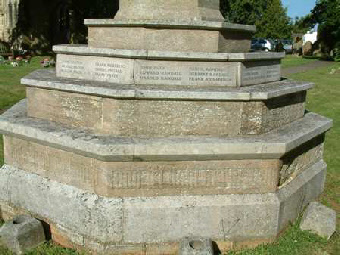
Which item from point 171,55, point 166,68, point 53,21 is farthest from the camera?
point 53,21

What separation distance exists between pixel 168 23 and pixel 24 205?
9.04 ft

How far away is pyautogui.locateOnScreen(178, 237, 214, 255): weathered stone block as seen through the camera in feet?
12.4

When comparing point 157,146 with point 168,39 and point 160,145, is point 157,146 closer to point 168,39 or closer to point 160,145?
point 160,145

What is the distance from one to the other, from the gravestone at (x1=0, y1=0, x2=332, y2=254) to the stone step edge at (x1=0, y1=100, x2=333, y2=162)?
11 millimetres

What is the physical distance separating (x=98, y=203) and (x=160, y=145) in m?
0.88

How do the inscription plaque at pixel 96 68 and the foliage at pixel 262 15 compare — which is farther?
the foliage at pixel 262 15

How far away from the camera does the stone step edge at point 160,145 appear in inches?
156

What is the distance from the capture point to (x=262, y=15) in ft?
145

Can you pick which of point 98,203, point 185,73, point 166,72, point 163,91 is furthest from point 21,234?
point 185,73

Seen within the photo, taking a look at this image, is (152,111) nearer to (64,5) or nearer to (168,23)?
(168,23)

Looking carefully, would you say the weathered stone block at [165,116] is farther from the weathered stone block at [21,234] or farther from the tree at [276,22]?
the tree at [276,22]

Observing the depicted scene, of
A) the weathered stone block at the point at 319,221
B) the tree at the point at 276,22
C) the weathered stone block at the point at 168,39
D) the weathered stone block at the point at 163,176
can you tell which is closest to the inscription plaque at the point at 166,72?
the weathered stone block at the point at 168,39

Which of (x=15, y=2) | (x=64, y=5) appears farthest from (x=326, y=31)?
(x=15, y=2)

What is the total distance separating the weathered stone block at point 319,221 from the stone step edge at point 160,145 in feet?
3.02
